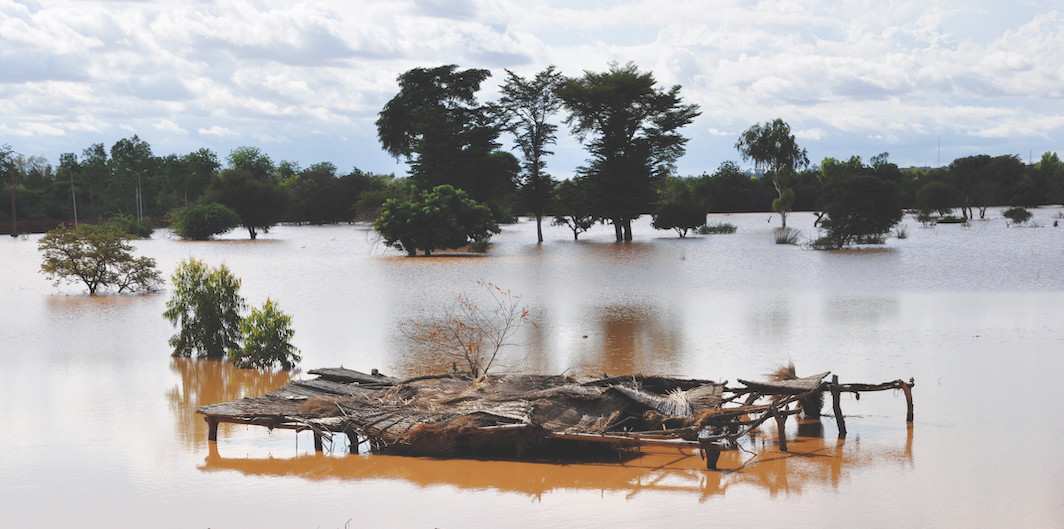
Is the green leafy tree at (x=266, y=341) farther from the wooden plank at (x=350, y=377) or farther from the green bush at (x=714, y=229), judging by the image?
the green bush at (x=714, y=229)

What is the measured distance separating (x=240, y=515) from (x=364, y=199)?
6061cm

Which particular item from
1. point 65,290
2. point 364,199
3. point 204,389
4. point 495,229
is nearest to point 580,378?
point 204,389

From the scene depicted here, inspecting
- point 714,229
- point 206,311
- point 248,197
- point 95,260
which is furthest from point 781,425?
point 248,197

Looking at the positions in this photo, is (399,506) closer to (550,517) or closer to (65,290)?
(550,517)

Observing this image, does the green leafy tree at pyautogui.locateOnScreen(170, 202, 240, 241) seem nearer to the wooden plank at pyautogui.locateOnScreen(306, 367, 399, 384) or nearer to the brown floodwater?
the brown floodwater

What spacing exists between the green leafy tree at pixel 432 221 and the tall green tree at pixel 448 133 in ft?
32.1

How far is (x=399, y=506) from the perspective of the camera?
7.85m

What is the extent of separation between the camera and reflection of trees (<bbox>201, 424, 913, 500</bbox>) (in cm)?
830

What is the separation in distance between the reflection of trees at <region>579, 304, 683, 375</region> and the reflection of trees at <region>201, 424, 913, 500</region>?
4166 millimetres

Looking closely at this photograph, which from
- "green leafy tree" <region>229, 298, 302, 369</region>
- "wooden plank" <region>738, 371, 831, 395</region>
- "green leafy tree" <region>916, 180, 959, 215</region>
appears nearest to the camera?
"wooden plank" <region>738, 371, 831, 395</region>

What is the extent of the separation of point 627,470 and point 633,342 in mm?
7710

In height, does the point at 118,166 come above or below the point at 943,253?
above

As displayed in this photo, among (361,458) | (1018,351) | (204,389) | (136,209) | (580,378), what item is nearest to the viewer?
(361,458)

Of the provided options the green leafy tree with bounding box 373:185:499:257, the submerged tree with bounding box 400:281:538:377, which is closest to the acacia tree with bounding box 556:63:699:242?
the green leafy tree with bounding box 373:185:499:257
